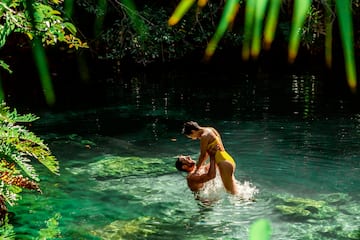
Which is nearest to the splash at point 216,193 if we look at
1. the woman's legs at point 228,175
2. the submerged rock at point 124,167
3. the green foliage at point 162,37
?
the woman's legs at point 228,175

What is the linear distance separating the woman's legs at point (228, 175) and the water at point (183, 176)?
15 cm

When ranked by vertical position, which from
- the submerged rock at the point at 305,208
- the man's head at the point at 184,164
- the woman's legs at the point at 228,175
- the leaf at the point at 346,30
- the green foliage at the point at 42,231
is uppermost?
the leaf at the point at 346,30

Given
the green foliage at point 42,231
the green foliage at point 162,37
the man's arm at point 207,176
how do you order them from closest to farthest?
the green foliage at point 42,231, the man's arm at point 207,176, the green foliage at point 162,37

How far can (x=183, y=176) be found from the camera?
9688 millimetres

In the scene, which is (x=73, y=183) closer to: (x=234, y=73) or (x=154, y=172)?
(x=154, y=172)

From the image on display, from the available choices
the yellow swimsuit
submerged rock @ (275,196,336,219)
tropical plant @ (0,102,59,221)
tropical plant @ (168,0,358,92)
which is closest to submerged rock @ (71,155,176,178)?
the yellow swimsuit

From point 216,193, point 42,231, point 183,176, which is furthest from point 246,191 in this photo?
point 42,231

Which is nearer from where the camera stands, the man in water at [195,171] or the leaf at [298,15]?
the leaf at [298,15]

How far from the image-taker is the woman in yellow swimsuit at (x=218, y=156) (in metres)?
8.13

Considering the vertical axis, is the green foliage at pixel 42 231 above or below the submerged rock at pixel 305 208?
above

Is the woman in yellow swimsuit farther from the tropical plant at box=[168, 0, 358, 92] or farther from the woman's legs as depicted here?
the tropical plant at box=[168, 0, 358, 92]

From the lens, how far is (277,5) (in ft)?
1.61

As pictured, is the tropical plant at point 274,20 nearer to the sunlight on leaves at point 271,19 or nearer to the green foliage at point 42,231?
the sunlight on leaves at point 271,19

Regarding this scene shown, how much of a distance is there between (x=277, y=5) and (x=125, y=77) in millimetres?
23708
